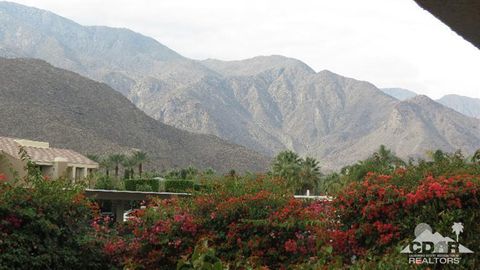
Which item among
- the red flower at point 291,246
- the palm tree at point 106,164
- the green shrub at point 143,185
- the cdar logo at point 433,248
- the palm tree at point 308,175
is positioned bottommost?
the red flower at point 291,246

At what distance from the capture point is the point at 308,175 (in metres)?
70.0

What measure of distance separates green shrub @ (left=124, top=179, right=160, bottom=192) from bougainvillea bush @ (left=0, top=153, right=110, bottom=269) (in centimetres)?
4022

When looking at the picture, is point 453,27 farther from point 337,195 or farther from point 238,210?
point 238,210

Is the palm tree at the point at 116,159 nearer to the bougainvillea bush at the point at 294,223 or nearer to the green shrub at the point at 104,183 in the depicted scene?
the green shrub at the point at 104,183

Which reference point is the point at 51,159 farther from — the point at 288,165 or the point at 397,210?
→ the point at 397,210

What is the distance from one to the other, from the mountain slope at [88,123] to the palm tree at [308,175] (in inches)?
1501

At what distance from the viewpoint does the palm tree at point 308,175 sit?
69.4 metres

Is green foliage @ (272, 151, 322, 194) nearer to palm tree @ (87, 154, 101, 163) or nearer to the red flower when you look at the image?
palm tree @ (87, 154, 101, 163)

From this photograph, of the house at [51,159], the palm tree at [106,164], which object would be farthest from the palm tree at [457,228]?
the palm tree at [106,164]

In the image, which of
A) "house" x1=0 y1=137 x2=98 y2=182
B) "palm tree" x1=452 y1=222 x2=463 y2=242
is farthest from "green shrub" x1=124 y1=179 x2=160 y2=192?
"palm tree" x1=452 y1=222 x2=463 y2=242

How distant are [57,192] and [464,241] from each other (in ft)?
22.7

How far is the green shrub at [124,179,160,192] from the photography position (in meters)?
52.1

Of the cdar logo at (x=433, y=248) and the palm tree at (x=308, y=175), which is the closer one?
the cdar logo at (x=433, y=248)

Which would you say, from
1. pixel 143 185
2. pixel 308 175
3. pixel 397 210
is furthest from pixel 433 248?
pixel 308 175
